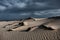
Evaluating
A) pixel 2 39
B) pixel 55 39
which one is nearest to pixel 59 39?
pixel 55 39

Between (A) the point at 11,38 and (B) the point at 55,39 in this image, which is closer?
(B) the point at 55,39

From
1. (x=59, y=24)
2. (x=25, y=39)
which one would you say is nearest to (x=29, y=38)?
(x=25, y=39)

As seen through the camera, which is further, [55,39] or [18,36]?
[18,36]

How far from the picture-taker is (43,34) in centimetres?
683

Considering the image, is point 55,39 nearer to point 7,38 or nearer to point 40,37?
point 40,37

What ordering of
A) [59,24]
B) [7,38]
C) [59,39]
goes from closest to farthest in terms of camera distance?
[59,39] < [7,38] < [59,24]

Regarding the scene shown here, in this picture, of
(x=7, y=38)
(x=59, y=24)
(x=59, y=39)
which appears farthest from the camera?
(x=59, y=24)

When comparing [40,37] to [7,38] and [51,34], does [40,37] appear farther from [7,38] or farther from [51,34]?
[7,38]

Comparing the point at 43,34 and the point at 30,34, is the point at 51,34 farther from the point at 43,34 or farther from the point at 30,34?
the point at 30,34

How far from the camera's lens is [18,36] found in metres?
6.84

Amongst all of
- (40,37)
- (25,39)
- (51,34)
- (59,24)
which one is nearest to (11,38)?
(25,39)

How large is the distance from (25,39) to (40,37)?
1.94 ft

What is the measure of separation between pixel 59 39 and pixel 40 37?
770 millimetres

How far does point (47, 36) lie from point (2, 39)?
176 cm
